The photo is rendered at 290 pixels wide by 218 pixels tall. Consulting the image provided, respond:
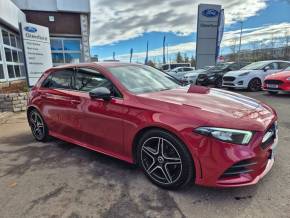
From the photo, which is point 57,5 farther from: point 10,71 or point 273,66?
point 273,66

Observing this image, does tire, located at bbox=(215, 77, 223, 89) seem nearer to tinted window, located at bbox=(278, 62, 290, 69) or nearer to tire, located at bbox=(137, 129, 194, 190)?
tinted window, located at bbox=(278, 62, 290, 69)

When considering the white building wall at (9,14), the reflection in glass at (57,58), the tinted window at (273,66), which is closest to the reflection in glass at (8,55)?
the white building wall at (9,14)

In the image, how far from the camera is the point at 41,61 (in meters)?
10.4

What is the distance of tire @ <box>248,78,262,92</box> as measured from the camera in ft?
36.8

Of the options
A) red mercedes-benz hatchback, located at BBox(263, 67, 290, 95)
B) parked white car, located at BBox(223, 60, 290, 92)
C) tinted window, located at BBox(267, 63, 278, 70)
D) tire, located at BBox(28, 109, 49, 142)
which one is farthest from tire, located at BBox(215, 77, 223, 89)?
tire, located at BBox(28, 109, 49, 142)

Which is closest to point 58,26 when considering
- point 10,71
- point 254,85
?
point 10,71

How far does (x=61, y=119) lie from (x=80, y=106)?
2.21ft

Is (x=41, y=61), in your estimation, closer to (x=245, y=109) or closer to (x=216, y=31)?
(x=245, y=109)

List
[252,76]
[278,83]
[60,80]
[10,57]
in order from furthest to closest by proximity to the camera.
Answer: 1. [10,57]
2. [252,76]
3. [278,83]
4. [60,80]

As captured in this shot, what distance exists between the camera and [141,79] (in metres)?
3.65

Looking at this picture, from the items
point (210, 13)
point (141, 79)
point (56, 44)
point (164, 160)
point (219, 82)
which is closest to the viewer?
point (164, 160)

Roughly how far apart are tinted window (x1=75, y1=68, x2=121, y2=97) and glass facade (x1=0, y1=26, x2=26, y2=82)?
8967mm

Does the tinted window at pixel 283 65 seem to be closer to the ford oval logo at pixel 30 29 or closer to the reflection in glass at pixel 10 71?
the ford oval logo at pixel 30 29

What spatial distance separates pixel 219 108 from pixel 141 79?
1.36m
